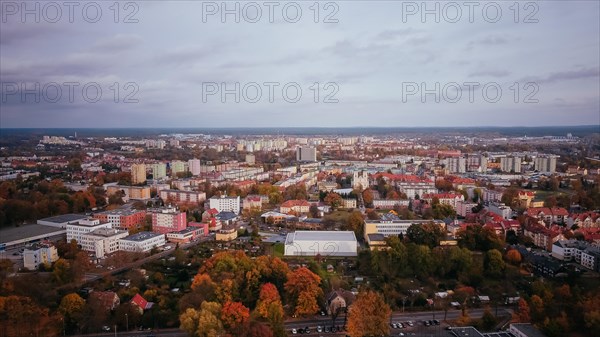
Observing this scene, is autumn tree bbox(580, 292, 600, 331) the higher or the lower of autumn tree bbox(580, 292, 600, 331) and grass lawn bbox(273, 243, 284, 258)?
the higher

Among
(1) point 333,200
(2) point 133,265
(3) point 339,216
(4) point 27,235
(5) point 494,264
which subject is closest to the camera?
(5) point 494,264

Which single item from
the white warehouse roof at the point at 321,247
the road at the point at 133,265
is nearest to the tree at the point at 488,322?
the white warehouse roof at the point at 321,247

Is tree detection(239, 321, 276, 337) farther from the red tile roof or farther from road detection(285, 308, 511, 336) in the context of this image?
the red tile roof

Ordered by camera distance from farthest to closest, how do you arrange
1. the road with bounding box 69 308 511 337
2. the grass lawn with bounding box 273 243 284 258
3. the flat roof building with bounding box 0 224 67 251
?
the flat roof building with bounding box 0 224 67 251, the grass lawn with bounding box 273 243 284 258, the road with bounding box 69 308 511 337

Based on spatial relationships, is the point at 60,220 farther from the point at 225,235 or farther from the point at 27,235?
the point at 225,235

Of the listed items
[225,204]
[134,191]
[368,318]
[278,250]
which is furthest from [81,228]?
[368,318]

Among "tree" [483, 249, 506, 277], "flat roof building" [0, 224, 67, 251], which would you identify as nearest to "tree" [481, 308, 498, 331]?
"tree" [483, 249, 506, 277]

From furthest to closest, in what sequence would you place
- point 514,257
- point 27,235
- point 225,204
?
1. point 225,204
2. point 27,235
3. point 514,257
